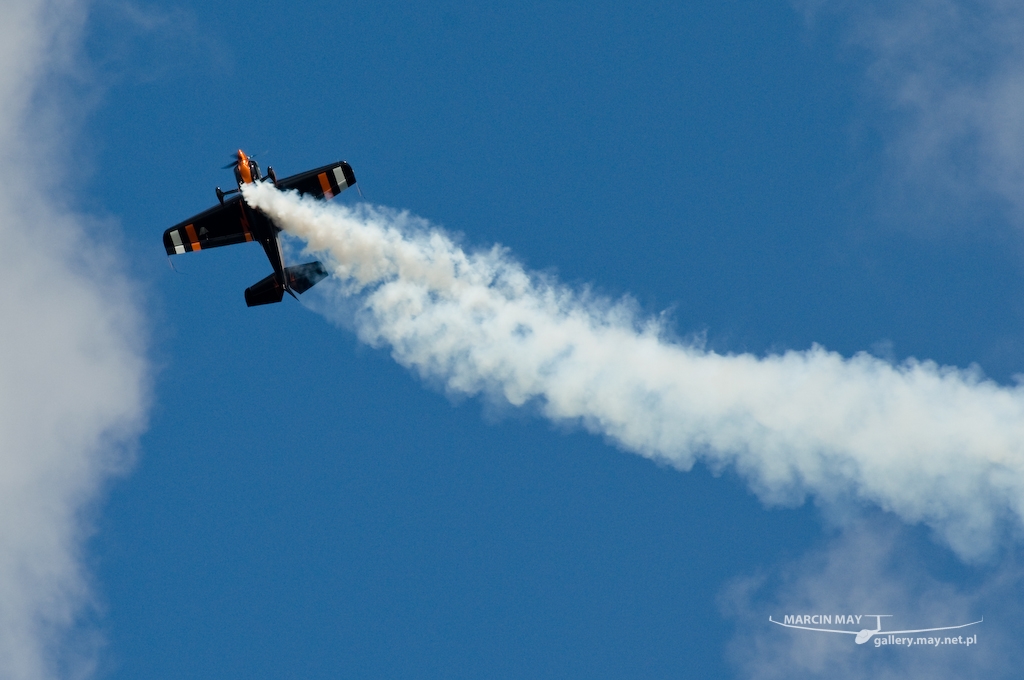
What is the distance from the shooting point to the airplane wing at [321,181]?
42188mm

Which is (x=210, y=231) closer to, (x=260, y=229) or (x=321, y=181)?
(x=260, y=229)

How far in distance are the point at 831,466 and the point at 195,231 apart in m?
23.0

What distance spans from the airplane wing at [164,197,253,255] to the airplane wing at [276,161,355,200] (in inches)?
89.4

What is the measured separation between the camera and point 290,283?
142 ft

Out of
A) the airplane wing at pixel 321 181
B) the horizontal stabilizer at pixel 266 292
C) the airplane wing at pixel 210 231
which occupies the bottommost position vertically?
the horizontal stabilizer at pixel 266 292

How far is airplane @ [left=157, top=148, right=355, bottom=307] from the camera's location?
42.2 meters

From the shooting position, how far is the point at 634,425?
4000 cm

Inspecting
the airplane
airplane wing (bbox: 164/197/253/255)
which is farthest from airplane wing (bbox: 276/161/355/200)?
airplane wing (bbox: 164/197/253/255)

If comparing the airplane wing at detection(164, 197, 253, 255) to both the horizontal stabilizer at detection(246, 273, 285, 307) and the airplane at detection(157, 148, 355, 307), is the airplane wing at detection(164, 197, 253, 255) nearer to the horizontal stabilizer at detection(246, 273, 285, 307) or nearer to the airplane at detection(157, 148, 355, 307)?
the airplane at detection(157, 148, 355, 307)

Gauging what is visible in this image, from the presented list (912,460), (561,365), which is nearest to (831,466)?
(912,460)

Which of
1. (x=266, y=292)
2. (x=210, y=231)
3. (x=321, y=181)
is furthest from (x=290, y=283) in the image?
(x=321, y=181)

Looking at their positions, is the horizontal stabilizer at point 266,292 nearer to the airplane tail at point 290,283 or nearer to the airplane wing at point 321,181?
the airplane tail at point 290,283

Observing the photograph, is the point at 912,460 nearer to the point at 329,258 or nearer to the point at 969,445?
the point at 969,445

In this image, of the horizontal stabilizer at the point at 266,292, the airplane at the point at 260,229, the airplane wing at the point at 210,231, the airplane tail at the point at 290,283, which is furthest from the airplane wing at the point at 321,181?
the horizontal stabilizer at the point at 266,292
